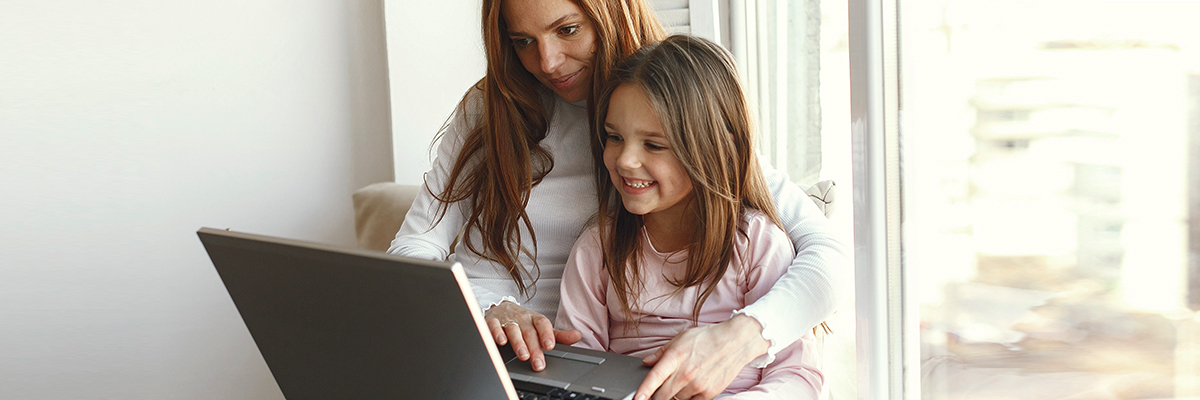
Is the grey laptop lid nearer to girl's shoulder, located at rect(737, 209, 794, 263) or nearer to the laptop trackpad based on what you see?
the laptop trackpad

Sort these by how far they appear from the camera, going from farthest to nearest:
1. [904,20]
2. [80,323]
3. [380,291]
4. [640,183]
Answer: [80,323]
[640,183]
[904,20]
[380,291]

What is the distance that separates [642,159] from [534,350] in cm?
27

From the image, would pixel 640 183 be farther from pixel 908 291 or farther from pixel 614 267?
pixel 908 291

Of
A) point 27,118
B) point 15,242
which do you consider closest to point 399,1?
point 27,118

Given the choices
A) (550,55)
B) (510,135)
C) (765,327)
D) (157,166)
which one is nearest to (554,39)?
(550,55)

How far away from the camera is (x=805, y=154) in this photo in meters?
1.54

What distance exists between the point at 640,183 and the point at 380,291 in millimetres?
409

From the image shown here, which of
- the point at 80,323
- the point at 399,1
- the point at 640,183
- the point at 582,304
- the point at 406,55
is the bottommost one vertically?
the point at 80,323

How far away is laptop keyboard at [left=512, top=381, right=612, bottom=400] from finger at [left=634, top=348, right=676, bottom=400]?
4 centimetres

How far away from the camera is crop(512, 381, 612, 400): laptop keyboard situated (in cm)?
74

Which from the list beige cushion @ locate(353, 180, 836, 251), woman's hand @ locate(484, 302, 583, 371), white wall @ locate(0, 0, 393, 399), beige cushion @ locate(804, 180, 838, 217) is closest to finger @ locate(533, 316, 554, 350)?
woman's hand @ locate(484, 302, 583, 371)

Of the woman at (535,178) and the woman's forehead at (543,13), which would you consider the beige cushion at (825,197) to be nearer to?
the woman at (535,178)

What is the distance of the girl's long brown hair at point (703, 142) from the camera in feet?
3.09

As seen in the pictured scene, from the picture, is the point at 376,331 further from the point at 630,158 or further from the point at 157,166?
the point at 157,166
